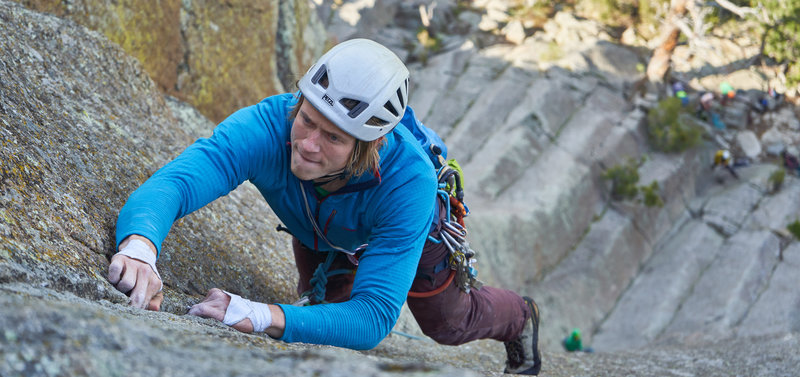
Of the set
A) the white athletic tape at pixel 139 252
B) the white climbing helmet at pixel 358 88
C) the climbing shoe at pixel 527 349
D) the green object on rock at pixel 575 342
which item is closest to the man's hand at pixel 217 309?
the white athletic tape at pixel 139 252

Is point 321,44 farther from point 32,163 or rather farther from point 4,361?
point 4,361

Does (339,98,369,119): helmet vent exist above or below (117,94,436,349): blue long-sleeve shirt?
above

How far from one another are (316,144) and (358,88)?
40 centimetres

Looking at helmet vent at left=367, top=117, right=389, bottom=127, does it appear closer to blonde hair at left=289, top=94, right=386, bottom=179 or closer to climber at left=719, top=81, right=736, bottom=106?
blonde hair at left=289, top=94, right=386, bottom=179

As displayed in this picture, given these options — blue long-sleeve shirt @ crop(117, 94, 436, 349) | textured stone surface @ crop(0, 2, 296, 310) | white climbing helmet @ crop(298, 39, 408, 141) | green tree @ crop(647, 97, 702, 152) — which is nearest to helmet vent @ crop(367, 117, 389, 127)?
white climbing helmet @ crop(298, 39, 408, 141)

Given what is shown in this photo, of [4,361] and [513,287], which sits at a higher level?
[4,361]

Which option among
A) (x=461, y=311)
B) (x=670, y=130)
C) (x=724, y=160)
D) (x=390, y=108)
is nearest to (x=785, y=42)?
(x=724, y=160)

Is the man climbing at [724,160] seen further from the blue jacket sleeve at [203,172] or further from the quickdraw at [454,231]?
the blue jacket sleeve at [203,172]

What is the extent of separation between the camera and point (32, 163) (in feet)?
12.3

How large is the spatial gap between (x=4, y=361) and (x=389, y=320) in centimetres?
225

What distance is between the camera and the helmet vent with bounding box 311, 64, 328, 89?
3823 millimetres

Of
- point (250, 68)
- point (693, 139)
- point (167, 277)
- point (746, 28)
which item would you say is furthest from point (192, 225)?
point (746, 28)

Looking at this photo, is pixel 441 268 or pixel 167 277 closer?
pixel 167 277

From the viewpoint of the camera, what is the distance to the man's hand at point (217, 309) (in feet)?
11.5
